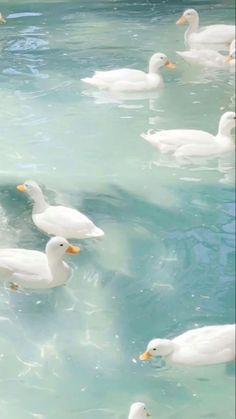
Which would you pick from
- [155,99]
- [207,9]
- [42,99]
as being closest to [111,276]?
[155,99]

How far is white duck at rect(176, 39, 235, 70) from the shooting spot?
1.78 meters

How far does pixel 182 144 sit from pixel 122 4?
0.87 meters

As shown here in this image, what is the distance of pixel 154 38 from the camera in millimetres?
2477

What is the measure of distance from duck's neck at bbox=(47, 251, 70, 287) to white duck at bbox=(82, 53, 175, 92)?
0.74 m

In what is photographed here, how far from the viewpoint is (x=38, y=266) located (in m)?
1.61

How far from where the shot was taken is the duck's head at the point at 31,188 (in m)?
1.75

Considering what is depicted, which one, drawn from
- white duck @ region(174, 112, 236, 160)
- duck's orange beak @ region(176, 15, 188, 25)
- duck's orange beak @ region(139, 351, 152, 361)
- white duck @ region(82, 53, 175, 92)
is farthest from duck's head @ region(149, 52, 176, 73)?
duck's orange beak @ region(139, 351, 152, 361)

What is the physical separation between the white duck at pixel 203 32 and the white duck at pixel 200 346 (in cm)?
76

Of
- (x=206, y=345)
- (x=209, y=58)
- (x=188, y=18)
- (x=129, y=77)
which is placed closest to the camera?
(x=206, y=345)

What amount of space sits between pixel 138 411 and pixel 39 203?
56 centimetres

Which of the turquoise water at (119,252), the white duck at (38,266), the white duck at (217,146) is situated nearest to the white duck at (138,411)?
the turquoise water at (119,252)

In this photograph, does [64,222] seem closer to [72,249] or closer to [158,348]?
[72,249]

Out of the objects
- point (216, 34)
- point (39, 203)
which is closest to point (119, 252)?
point (39, 203)

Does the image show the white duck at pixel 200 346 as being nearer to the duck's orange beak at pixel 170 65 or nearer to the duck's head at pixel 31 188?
the duck's head at pixel 31 188
